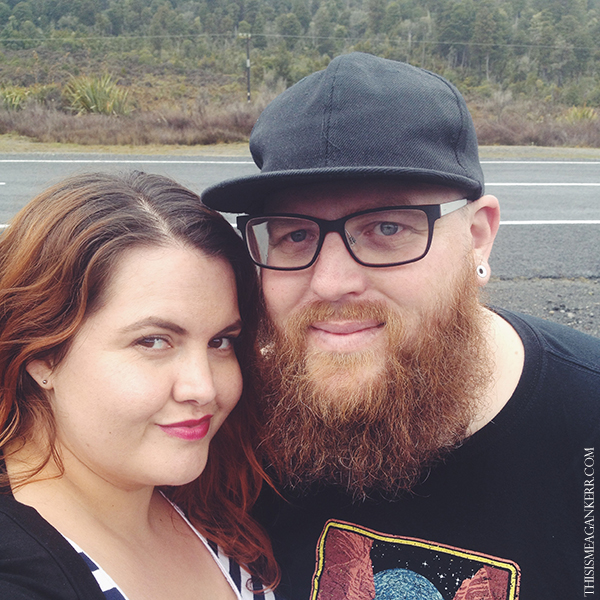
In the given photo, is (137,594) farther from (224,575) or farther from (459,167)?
(459,167)

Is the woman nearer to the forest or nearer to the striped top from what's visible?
the striped top

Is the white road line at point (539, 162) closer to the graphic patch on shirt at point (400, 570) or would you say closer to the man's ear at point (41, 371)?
the graphic patch on shirt at point (400, 570)

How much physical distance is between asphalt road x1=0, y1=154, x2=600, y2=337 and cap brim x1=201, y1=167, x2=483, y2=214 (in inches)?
12.2

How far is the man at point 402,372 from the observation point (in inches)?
59.0

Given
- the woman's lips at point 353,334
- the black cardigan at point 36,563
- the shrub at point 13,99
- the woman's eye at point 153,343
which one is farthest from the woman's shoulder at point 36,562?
the shrub at point 13,99

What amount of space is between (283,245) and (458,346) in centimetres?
59

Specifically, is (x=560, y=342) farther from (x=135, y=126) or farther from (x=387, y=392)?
(x=135, y=126)

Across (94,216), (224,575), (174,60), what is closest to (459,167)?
(94,216)

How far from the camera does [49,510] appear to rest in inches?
55.6

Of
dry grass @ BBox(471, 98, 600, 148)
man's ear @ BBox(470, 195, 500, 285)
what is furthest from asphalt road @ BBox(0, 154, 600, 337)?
dry grass @ BBox(471, 98, 600, 148)

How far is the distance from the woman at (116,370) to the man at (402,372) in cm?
20

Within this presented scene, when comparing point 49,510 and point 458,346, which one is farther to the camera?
point 458,346

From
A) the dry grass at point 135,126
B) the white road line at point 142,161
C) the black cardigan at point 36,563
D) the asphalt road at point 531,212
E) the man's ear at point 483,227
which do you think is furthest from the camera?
the dry grass at point 135,126

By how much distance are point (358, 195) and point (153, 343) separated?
26.6 inches
